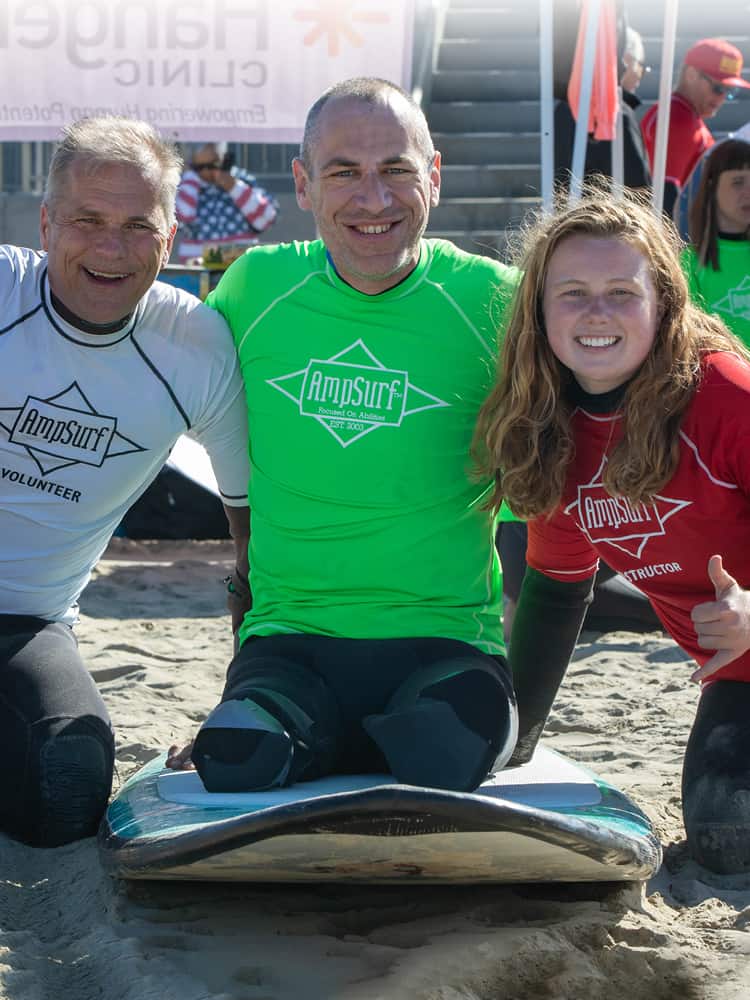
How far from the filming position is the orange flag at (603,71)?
6.24 meters

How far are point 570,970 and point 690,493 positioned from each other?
1.01 m

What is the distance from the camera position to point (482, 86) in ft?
38.5

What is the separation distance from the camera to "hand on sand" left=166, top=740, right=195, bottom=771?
2.94m

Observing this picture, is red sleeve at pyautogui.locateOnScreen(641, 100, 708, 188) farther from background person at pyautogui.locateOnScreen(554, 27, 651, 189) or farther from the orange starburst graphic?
the orange starburst graphic

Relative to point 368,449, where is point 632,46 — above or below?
above

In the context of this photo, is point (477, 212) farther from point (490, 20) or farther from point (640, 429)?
point (640, 429)

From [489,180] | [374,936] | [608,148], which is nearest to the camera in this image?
[374,936]

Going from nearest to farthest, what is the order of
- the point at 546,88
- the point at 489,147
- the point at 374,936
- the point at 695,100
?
the point at 374,936, the point at 546,88, the point at 695,100, the point at 489,147

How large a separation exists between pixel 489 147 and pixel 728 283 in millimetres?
6111

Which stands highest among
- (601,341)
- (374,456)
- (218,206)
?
(218,206)

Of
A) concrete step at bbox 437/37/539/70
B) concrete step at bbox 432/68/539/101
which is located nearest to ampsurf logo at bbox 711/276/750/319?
concrete step at bbox 432/68/539/101

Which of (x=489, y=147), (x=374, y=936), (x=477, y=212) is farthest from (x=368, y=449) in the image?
(x=489, y=147)

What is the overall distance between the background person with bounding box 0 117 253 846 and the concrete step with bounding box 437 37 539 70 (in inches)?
373

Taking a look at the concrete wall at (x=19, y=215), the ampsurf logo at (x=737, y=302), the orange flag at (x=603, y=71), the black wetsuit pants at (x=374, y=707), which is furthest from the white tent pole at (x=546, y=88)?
the concrete wall at (x=19, y=215)
